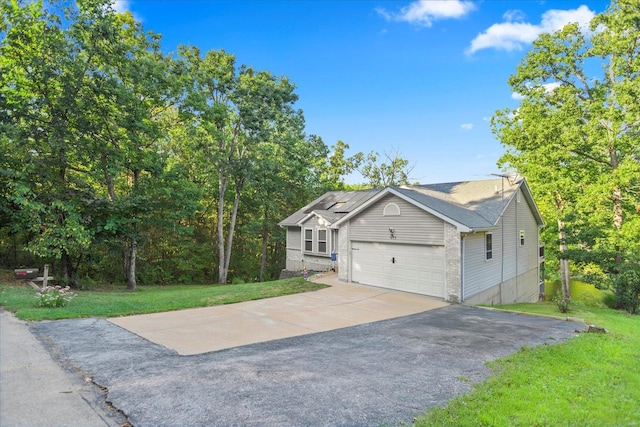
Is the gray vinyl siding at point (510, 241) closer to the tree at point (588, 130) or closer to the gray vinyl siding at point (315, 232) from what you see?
the tree at point (588, 130)

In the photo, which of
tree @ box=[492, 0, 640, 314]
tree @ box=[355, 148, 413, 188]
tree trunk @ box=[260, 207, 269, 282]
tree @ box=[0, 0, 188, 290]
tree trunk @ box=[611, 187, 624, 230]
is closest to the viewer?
tree @ box=[0, 0, 188, 290]

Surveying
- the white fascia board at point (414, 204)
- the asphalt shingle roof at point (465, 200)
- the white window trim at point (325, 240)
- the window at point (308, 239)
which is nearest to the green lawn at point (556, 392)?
the white fascia board at point (414, 204)

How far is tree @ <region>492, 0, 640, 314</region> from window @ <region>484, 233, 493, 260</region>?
6403 millimetres

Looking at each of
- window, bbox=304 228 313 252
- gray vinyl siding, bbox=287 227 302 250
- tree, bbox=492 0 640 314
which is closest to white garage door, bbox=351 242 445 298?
window, bbox=304 228 313 252

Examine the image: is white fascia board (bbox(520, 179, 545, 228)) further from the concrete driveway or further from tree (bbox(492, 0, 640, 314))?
the concrete driveway

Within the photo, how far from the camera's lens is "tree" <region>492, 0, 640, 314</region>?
17.5 m

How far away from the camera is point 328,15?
648 inches

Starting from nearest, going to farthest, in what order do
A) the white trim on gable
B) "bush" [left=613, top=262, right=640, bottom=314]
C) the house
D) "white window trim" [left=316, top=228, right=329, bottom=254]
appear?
the house
"bush" [left=613, top=262, right=640, bottom=314]
the white trim on gable
"white window trim" [left=316, top=228, right=329, bottom=254]

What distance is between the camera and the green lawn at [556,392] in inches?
160

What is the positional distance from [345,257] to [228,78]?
16688mm

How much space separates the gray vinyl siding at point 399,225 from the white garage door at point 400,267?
30cm

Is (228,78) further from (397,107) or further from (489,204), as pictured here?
(489,204)

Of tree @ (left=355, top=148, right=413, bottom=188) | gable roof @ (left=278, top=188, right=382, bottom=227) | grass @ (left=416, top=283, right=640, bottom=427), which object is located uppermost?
tree @ (left=355, top=148, right=413, bottom=188)

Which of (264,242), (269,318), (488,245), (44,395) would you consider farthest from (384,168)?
(44,395)
